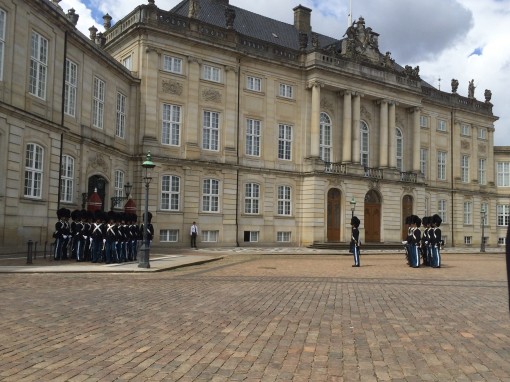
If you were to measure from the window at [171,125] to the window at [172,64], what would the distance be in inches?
97.1

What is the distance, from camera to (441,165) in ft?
189

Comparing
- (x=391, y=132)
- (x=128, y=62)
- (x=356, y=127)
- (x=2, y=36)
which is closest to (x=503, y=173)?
(x=391, y=132)

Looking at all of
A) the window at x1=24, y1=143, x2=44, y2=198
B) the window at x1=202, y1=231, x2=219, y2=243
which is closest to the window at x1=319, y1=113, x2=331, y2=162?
the window at x1=202, y1=231, x2=219, y2=243

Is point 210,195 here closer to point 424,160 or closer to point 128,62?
point 128,62

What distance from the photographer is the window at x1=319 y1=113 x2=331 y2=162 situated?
46.2 m

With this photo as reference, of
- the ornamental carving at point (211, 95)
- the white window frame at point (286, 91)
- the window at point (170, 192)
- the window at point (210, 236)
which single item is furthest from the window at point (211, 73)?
the window at point (210, 236)

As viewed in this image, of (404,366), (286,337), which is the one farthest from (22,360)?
(404,366)

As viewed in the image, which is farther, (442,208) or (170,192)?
(442,208)

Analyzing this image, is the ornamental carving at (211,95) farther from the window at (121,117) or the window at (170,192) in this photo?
the window at (170,192)

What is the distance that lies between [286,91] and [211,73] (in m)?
7.21

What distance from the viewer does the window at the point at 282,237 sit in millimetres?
43184

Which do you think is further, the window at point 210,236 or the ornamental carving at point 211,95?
the ornamental carving at point 211,95

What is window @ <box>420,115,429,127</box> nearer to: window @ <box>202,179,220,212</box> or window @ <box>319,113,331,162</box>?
window @ <box>319,113,331,162</box>

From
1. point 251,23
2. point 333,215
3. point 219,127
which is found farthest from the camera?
point 251,23
